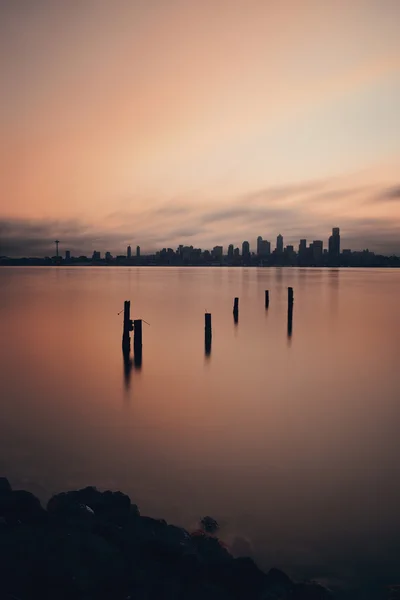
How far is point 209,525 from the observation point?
6.30 metres

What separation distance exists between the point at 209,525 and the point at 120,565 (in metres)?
1.98

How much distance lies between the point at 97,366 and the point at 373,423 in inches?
415

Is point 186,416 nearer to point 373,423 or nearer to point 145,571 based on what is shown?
point 373,423

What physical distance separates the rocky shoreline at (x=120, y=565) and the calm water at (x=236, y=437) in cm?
86

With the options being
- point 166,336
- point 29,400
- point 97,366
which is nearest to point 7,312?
point 166,336

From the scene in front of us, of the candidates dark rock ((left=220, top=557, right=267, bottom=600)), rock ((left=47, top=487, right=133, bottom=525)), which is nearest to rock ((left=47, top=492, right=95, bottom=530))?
rock ((left=47, top=487, right=133, bottom=525))

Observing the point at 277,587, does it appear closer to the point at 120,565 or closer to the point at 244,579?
the point at 244,579

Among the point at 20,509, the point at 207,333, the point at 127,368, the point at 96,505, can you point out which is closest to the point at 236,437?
the point at 96,505

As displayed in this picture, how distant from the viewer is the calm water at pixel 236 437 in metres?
6.35

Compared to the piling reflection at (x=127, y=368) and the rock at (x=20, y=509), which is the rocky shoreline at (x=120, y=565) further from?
the piling reflection at (x=127, y=368)

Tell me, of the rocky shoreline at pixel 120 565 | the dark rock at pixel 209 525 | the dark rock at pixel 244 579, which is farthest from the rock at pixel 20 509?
the dark rock at pixel 244 579

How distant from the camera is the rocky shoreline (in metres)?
4.34

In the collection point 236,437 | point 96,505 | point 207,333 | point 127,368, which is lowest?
point 236,437

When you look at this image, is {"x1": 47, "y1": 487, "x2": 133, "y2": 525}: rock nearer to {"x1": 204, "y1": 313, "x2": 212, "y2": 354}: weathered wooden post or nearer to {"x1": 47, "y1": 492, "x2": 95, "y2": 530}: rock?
{"x1": 47, "y1": 492, "x2": 95, "y2": 530}: rock
